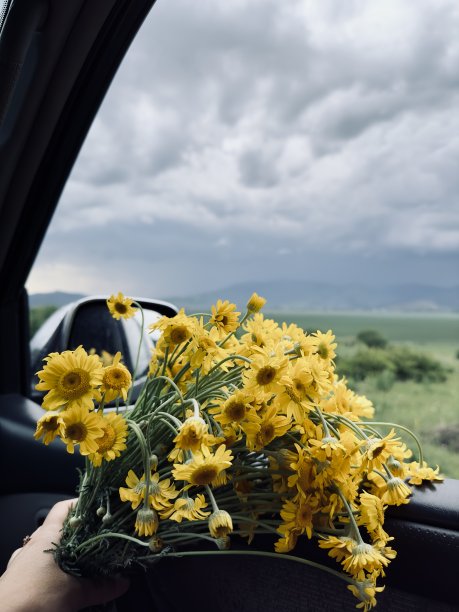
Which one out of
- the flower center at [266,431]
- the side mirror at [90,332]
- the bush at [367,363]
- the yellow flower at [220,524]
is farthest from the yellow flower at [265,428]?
the bush at [367,363]

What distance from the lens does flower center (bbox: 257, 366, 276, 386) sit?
0.80m

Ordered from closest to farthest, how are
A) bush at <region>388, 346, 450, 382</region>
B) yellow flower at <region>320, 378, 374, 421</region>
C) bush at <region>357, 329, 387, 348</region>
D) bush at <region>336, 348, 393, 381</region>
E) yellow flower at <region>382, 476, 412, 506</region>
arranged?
yellow flower at <region>382, 476, 412, 506</region> → yellow flower at <region>320, 378, 374, 421</region> → bush at <region>336, 348, 393, 381</region> → bush at <region>388, 346, 450, 382</region> → bush at <region>357, 329, 387, 348</region>

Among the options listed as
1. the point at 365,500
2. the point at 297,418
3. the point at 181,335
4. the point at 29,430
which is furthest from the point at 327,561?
the point at 29,430

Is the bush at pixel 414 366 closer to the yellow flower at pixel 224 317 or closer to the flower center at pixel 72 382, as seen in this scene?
the yellow flower at pixel 224 317

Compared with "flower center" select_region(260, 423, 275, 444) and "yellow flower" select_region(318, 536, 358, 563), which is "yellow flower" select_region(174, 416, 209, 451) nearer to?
"flower center" select_region(260, 423, 275, 444)

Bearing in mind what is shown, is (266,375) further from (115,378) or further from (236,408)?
(115,378)

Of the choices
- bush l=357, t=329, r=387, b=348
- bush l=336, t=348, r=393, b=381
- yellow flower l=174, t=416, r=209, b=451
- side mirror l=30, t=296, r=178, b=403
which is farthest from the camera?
bush l=357, t=329, r=387, b=348

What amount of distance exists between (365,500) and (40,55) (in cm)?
104

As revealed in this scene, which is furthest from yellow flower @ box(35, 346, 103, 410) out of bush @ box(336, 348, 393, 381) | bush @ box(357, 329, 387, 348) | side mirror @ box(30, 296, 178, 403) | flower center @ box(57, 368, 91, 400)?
bush @ box(357, 329, 387, 348)

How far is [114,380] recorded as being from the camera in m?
0.83

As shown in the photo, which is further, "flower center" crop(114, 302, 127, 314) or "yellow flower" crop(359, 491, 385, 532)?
"flower center" crop(114, 302, 127, 314)

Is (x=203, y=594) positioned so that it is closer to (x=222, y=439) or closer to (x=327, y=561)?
(x=327, y=561)

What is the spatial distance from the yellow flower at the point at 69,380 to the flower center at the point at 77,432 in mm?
26

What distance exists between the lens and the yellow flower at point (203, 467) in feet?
2.41
